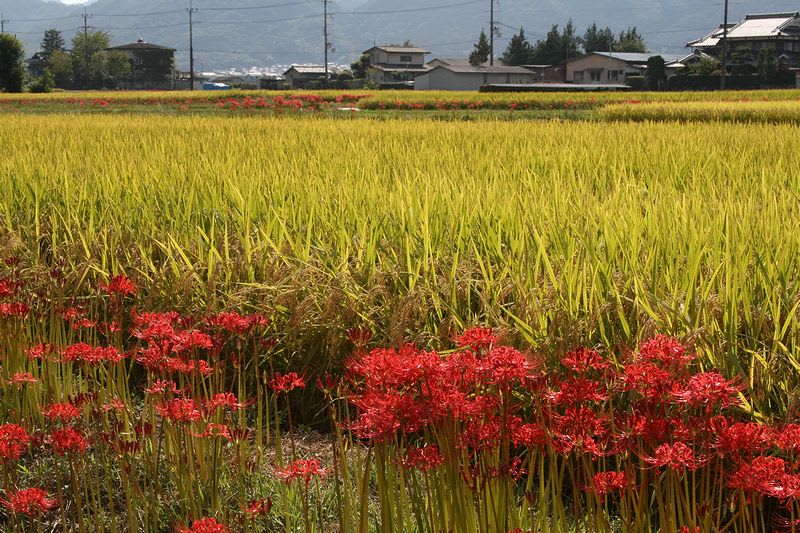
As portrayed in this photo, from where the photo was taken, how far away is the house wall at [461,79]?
220ft

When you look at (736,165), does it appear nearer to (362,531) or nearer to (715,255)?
(715,255)

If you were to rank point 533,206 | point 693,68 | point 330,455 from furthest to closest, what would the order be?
point 693,68, point 533,206, point 330,455

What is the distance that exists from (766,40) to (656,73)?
18215 mm

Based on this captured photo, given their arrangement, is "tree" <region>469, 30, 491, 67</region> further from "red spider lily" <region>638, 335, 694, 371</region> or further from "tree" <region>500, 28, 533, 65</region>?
"red spider lily" <region>638, 335, 694, 371</region>

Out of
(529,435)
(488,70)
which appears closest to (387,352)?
(529,435)

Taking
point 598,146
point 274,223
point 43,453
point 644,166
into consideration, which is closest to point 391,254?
point 274,223

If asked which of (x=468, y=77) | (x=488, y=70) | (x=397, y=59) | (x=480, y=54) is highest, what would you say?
(x=397, y=59)

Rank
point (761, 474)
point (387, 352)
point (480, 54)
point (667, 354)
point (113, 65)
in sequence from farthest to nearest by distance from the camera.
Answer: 1. point (113, 65)
2. point (480, 54)
3. point (387, 352)
4. point (667, 354)
5. point (761, 474)

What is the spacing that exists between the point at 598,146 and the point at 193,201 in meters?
4.02

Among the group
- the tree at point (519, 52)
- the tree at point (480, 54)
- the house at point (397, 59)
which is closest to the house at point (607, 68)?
the tree at point (519, 52)

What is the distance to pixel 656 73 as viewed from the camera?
48.3 meters

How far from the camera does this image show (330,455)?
2.69 meters

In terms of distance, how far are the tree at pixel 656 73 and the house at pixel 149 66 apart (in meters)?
48.1

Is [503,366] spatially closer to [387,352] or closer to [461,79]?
[387,352]
